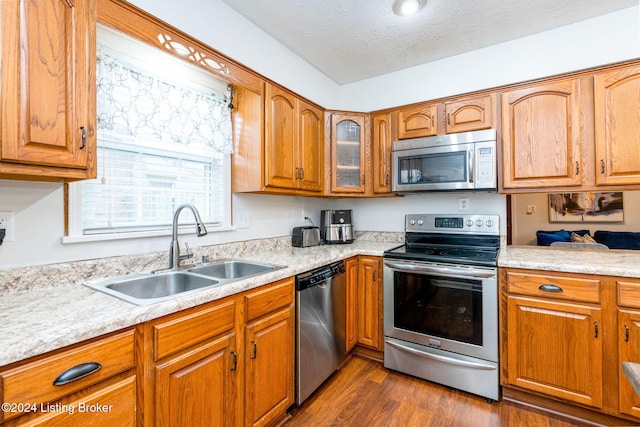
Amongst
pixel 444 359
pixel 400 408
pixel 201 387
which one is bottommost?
pixel 400 408

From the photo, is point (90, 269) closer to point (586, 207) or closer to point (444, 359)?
point (444, 359)

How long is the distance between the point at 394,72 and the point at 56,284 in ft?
9.62

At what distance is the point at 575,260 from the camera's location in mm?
1836

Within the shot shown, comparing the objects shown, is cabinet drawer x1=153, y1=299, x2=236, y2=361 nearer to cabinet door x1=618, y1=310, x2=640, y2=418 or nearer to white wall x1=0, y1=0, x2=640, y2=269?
white wall x1=0, y1=0, x2=640, y2=269

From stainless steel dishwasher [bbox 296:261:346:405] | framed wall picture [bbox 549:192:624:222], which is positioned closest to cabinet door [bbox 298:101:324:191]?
stainless steel dishwasher [bbox 296:261:346:405]

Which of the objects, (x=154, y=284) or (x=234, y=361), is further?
(x=154, y=284)

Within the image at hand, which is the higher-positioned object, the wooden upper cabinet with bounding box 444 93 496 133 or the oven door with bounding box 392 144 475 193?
the wooden upper cabinet with bounding box 444 93 496 133

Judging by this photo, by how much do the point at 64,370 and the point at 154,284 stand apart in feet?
2.34

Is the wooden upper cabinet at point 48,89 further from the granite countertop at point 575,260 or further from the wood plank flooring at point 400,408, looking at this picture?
the granite countertop at point 575,260

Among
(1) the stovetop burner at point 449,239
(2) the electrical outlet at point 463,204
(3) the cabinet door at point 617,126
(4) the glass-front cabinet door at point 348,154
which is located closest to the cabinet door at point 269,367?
(1) the stovetop burner at point 449,239

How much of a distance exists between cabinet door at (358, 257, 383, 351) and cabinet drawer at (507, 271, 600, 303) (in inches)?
34.5

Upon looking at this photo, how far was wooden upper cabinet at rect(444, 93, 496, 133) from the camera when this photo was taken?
7.32ft

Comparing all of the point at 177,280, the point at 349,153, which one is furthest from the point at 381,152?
the point at 177,280

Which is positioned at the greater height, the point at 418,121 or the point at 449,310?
the point at 418,121
